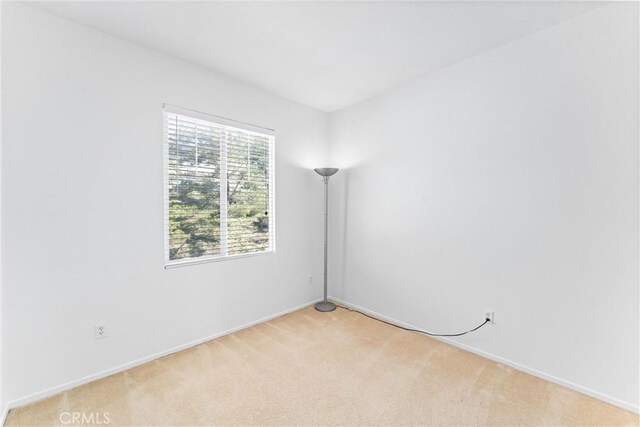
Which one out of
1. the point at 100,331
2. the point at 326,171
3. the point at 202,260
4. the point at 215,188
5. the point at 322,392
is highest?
the point at 326,171

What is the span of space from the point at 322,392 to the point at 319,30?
2592 mm

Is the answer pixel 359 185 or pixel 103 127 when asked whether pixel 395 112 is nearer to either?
pixel 359 185

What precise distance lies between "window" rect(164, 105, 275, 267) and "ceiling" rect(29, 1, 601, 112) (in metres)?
0.58

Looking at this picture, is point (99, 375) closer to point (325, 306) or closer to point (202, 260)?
point (202, 260)

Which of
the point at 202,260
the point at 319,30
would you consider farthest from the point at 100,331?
the point at 319,30

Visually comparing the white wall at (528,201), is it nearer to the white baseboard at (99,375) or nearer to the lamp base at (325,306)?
the lamp base at (325,306)

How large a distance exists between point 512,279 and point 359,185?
5.89 feet

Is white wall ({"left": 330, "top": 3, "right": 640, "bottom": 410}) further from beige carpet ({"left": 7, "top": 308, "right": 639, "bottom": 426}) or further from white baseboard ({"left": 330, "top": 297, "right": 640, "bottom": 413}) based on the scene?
beige carpet ({"left": 7, "top": 308, "right": 639, "bottom": 426})

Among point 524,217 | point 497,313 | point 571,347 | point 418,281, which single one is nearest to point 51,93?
point 418,281

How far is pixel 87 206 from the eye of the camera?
6.51 feet

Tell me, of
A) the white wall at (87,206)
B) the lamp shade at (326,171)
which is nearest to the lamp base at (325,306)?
the white wall at (87,206)

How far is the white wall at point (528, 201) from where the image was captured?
1783 millimetres

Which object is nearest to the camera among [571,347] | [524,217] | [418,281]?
[571,347]

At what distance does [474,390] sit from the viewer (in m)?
1.93
